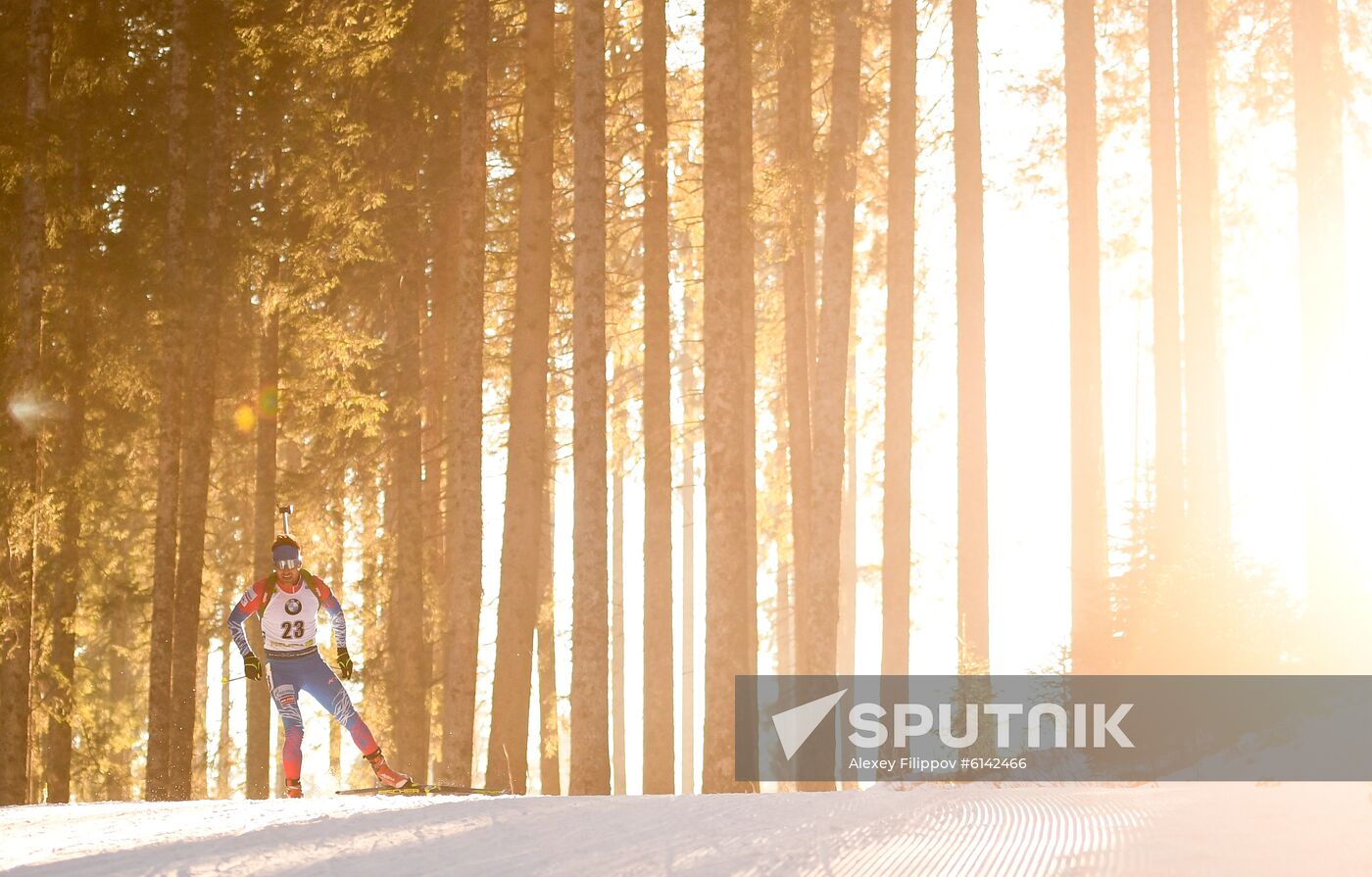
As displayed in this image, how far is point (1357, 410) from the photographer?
21656 millimetres

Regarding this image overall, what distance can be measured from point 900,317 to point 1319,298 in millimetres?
6486

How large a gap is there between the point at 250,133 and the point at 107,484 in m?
6.44

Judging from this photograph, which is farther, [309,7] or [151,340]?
[151,340]

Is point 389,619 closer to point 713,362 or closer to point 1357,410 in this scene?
point 713,362

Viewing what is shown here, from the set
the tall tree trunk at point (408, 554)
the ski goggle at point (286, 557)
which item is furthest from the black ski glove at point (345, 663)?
the tall tree trunk at point (408, 554)

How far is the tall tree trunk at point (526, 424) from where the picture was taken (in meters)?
17.9

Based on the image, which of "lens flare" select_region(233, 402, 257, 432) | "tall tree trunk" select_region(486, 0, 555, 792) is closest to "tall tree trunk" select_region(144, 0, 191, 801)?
"lens flare" select_region(233, 402, 257, 432)

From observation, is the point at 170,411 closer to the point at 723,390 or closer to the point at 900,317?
the point at 723,390

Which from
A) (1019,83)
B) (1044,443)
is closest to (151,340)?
(1019,83)

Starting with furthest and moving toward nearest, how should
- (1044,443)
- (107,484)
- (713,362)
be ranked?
(1044,443) → (107,484) → (713,362)

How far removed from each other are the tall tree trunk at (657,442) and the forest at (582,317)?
58 millimetres

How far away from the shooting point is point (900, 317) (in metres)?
20.4

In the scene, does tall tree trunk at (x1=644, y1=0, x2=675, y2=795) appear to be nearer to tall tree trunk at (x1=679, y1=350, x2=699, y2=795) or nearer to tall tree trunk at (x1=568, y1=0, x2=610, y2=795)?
tall tree trunk at (x1=568, y1=0, x2=610, y2=795)

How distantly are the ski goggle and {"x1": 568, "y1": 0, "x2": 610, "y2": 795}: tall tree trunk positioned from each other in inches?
147
